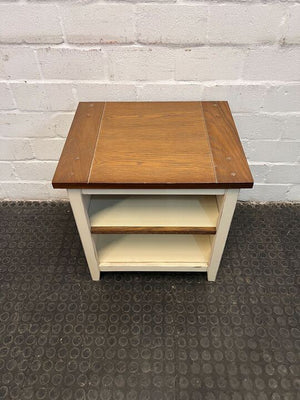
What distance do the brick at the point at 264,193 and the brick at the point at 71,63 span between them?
76cm

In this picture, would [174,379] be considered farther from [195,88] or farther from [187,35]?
[187,35]

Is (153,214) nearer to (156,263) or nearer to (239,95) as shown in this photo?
(156,263)

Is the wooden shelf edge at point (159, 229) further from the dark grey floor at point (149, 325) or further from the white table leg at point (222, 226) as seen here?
the dark grey floor at point (149, 325)

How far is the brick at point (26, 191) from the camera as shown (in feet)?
4.37

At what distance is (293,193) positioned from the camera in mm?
1328

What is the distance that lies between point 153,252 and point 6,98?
745mm

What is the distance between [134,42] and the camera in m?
0.95

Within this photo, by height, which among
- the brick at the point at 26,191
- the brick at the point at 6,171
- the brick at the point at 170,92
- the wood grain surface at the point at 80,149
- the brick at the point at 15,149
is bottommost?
the brick at the point at 26,191

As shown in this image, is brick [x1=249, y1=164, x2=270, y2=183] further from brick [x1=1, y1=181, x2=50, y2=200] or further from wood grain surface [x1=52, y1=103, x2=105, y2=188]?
brick [x1=1, y1=181, x2=50, y2=200]

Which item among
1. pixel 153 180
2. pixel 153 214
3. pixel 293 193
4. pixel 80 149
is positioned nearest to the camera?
pixel 153 180

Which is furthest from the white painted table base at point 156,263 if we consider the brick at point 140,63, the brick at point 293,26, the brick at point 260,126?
the brick at point 293,26

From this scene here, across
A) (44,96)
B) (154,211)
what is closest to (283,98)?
(154,211)

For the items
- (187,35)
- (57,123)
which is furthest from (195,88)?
(57,123)

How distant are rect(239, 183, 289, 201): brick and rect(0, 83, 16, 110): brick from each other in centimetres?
97
